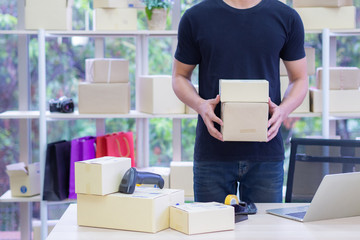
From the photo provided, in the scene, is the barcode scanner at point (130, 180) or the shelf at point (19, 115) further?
the shelf at point (19, 115)

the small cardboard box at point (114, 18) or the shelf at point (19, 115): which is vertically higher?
the small cardboard box at point (114, 18)

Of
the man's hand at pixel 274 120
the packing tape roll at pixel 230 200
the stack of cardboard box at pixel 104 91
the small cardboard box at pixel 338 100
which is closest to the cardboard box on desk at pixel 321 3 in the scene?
the small cardboard box at pixel 338 100

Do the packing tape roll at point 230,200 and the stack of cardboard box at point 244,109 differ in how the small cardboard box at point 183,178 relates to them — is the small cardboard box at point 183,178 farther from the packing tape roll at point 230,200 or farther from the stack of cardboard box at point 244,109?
the packing tape roll at point 230,200

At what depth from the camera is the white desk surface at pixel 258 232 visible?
1666 millimetres

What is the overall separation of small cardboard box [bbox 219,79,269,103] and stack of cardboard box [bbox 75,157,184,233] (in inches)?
14.9

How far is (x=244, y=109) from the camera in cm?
194

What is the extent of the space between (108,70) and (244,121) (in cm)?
166

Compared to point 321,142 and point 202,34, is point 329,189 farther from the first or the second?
point 202,34

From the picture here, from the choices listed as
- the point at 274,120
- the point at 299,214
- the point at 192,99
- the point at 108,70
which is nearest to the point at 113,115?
the point at 108,70

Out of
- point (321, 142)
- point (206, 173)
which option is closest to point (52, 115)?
point (206, 173)

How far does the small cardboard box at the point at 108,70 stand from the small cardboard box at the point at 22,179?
2.21 feet

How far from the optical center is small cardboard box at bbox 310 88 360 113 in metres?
3.50

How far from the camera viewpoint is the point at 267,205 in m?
2.06

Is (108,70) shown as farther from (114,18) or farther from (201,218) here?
(201,218)
